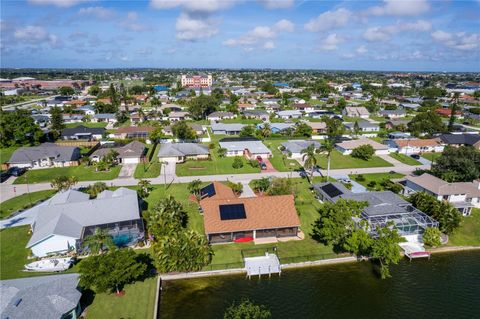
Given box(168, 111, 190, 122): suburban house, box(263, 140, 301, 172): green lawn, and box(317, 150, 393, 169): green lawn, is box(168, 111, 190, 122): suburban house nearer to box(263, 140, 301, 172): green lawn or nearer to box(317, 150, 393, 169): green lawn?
box(263, 140, 301, 172): green lawn

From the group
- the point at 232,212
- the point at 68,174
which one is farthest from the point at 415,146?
the point at 68,174

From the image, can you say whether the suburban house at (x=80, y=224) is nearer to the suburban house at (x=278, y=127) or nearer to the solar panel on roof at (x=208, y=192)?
the solar panel on roof at (x=208, y=192)

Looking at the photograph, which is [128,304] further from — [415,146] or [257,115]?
[257,115]

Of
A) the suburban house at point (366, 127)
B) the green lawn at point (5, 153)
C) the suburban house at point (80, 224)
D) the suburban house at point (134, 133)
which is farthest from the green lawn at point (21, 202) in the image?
the suburban house at point (366, 127)

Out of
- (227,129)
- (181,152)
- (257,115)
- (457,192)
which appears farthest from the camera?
(257,115)

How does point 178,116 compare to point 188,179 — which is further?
point 178,116

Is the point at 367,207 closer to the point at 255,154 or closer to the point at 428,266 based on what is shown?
the point at 428,266

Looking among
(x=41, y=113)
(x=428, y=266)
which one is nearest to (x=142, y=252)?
(x=428, y=266)
